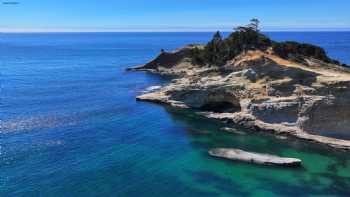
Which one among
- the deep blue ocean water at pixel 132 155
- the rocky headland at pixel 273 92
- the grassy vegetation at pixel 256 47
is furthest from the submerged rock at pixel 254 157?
the grassy vegetation at pixel 256 47

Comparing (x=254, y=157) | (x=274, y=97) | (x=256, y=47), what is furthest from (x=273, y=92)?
(x=256, y=47)

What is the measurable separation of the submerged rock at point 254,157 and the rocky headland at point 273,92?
10712 millimetres

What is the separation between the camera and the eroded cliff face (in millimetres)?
61281

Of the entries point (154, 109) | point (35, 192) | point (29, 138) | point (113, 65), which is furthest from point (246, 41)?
point (113, 65)

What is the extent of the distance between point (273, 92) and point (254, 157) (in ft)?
62.0

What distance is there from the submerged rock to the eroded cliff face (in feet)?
35.4

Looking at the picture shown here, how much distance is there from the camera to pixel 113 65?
160 m

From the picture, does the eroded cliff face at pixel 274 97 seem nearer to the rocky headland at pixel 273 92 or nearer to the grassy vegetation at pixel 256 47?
the rocky headland at pixel 273 92

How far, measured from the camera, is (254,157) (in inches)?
2068

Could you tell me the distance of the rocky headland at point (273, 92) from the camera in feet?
201

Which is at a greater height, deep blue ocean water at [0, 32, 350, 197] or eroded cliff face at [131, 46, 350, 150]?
eroded cliff face at [131, 46, 350, 150]

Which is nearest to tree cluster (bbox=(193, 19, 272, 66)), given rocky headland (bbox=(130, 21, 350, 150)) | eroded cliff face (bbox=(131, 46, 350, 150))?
rocky headland (bbox=(130, 21, 350, 150))

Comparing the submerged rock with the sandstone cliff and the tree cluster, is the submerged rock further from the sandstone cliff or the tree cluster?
the tree cluster

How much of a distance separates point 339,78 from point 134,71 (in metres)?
85.7
